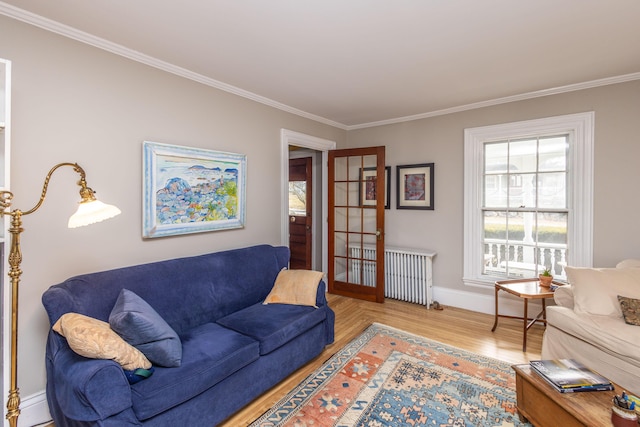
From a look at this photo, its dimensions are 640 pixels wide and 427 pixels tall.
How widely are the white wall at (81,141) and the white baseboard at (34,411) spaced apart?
41 millimetres

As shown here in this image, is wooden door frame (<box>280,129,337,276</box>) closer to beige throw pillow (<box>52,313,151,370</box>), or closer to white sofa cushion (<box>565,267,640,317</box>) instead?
beige throw pillow (<box>52,313,151,370</box>)

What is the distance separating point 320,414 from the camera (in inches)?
77.7

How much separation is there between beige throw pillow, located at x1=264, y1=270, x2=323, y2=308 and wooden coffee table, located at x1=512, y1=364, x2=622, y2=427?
1.53m

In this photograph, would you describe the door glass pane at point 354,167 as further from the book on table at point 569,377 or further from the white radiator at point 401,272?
the book on table at point 569,377

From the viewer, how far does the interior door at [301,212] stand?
500 cm

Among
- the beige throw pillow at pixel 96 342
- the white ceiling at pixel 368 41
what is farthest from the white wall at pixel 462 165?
the beige throw pillow at pixel 96 342

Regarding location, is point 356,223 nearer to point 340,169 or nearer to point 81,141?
point 340,169

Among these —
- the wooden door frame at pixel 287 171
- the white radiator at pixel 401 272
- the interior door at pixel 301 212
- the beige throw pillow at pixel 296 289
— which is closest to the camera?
the beige throw pillow at pixel 296 289

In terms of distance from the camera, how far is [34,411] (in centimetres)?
191

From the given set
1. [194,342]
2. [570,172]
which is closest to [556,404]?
[194,342]

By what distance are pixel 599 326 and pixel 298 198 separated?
13.0 ft

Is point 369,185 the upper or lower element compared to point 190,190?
upper

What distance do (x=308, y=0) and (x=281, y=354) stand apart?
230 centimetres

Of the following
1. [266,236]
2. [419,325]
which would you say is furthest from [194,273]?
[419,325]
